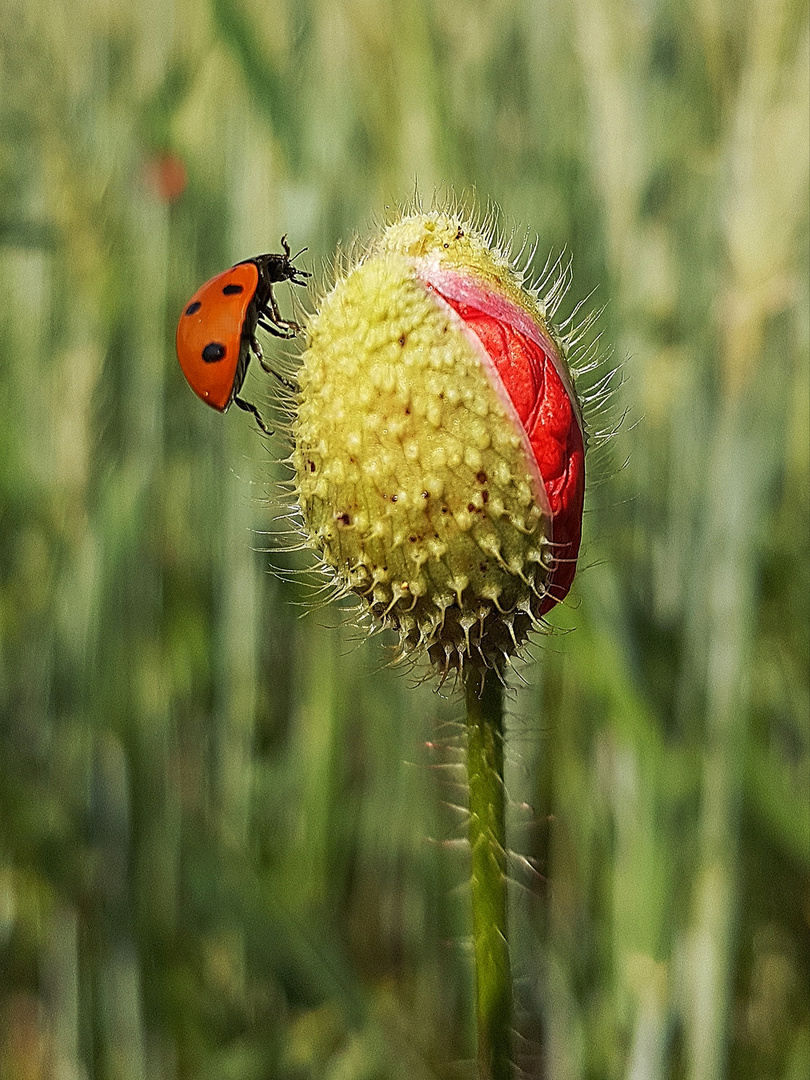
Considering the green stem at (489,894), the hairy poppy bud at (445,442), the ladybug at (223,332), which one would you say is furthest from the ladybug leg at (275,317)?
the green stem at (489,894)

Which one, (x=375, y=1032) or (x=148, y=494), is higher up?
(x=148, y=494)

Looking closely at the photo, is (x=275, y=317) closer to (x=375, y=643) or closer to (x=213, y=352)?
(x=213, y=352)

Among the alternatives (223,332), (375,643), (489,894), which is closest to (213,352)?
(223,332)

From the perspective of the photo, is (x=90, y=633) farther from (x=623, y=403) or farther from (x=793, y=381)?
(x=793, y=381)

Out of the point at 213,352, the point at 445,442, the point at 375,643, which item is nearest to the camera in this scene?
the point at 445,442

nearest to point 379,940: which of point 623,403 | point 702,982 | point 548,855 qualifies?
point 548,855

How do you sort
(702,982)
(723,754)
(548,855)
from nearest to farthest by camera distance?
(702,982)
(723,754)
(548,855)

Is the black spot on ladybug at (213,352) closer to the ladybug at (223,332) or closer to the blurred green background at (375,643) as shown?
the ladybug at (223,332)
